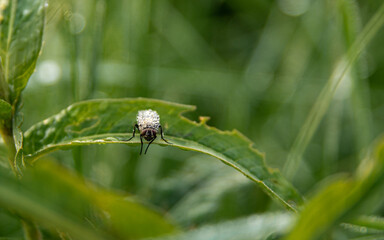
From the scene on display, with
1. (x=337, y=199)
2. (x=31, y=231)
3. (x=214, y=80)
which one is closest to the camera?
(x=337, y=199)

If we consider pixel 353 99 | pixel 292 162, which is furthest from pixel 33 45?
pixel 353 99

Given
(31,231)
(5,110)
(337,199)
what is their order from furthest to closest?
(31,231) → (5,110) → (337,199)

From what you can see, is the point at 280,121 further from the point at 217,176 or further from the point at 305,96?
the point at 217,176

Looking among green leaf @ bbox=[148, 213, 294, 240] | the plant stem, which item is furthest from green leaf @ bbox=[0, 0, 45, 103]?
green leaf @ bbox=[148, 213, 294, 240]

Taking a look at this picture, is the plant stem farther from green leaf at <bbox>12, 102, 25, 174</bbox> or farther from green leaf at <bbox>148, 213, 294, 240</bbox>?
green leaf at <bbox>148, 213, 294, 240</bbox>

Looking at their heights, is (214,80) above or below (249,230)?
above

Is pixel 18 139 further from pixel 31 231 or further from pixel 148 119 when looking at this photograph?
pixel 148 119

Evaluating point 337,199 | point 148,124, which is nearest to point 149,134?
point 148,124
